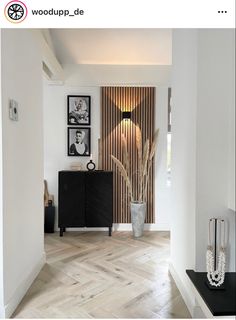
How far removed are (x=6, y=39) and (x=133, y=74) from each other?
2195 millimetres

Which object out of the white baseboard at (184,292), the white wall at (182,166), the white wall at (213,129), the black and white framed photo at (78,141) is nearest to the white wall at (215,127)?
the white wall at (213,129)

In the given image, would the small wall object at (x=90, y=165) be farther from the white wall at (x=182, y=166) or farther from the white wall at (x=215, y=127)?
the white wall at (x=215, y=127)

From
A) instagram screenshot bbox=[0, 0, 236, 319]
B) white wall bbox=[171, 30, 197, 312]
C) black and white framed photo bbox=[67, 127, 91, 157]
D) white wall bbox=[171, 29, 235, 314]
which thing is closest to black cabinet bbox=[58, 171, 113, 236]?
instagram screenshot bbox=[0, 0, 236, 319]

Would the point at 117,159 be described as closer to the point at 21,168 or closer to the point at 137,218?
the point at 137,218

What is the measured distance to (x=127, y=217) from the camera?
139 inches

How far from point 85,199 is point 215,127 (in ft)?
8.56

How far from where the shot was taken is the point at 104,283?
202 centimetres

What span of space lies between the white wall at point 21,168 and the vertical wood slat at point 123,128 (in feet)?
4.54

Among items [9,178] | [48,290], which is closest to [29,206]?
[9,178]

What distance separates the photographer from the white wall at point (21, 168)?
1.55m
